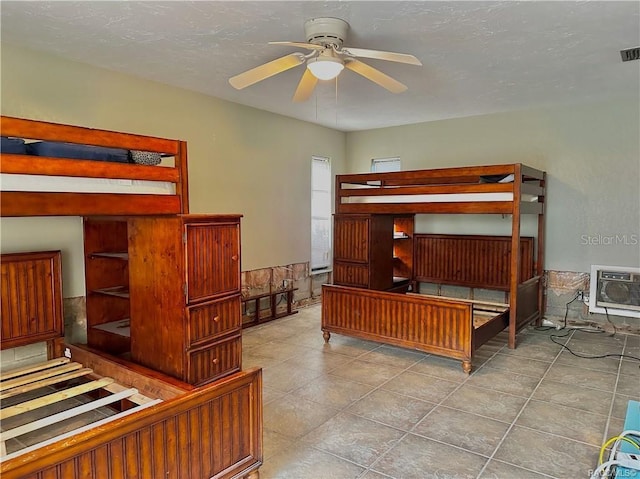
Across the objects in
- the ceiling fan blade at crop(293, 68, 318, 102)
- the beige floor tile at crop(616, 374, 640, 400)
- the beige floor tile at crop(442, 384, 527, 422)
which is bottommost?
the beige floor tile at crop(442, 384, 527, 422)

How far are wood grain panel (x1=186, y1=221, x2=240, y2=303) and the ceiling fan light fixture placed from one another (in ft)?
3.74

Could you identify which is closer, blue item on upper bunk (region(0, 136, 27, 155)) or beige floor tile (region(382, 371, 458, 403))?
blue item on upper bunk (region(0, 136, 27, 155))

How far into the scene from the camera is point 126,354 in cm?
361

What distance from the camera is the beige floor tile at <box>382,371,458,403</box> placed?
11.1 feet

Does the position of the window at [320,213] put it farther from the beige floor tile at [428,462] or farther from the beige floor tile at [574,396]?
the beige floor tile at [428,462]

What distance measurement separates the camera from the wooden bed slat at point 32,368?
3014mm

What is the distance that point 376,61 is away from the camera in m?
3.54

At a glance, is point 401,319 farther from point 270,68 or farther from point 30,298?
point 30,298

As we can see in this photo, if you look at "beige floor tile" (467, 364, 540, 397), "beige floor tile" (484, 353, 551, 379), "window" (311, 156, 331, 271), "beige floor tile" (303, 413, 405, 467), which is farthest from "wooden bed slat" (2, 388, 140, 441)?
"window" (311, 156, 331, 271)

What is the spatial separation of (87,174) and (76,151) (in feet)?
0.42

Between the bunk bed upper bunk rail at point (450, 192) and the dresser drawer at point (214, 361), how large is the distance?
2304 millimetres

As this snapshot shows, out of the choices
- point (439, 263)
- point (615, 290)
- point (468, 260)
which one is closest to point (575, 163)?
point (615, 290)

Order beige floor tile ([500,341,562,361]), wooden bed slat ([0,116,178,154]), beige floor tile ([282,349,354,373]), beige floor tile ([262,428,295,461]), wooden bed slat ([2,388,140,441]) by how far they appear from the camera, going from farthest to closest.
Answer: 1. beige floor tile ([500,341,562,361])
2. beige floor tile ([282,349,354,373])
3. beige floor tile ([262,428,295,461])
4. wooden bed slat ([2,388,140,441])
5. wooden bed slat ([0,116,178,154])

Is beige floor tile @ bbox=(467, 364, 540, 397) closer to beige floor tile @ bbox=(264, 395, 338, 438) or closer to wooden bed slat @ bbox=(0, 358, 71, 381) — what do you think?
beige floor tile @ bbox=(264, 395, 338, 438)
